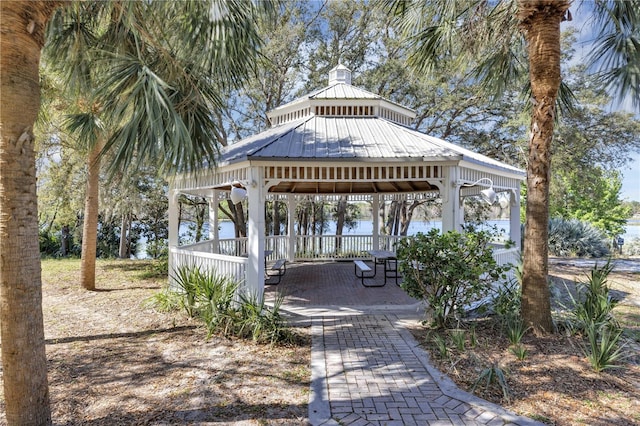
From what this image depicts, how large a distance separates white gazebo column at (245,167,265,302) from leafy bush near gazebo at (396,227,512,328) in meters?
2.76

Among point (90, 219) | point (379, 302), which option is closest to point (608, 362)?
point (379, 302)

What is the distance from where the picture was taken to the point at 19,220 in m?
2.96

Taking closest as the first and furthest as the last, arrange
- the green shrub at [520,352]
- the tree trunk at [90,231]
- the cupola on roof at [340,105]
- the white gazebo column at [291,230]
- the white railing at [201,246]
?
1. the green shrub at [520,352]
2. the white railing at [201,246]
3. the tree trunk at [90,231]
4. the cupola on roof at [340,105]
5. the white gazebo column at [291,230]

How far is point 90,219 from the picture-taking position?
9.47 meters

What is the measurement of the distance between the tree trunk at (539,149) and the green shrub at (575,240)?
46.7 ft

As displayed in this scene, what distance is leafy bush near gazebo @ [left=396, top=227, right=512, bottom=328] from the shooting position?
5562 mm

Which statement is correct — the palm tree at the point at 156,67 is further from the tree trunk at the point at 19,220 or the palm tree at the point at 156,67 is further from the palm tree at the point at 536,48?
the palm tree at the point at 536,48

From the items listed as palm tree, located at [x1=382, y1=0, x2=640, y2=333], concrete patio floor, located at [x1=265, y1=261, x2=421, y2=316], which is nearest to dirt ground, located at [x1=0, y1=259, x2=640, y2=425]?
palm tree, located at [x1=382, y1=0, x2=640, y2=333]

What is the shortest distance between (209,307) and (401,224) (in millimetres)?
17086

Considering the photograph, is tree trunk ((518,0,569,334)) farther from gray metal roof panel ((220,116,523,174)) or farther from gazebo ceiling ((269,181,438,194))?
gazebo ceiling ((269,181,438,194))

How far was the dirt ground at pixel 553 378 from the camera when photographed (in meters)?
3.51

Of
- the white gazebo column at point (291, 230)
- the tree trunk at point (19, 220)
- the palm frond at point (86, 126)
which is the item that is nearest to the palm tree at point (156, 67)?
the tree trunk at point (19, 220)

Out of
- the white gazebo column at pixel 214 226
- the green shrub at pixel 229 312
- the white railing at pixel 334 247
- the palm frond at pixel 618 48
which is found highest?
the palm frond at pixel 618 48

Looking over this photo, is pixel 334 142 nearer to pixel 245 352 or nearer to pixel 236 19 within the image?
pixel 236 19
